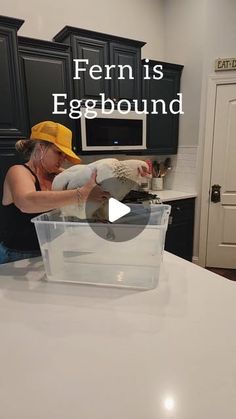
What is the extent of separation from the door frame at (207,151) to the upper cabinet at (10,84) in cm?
186

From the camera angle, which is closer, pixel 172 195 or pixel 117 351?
pixel 117 351

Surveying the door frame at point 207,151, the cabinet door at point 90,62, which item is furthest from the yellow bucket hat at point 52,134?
the door frame at point 207,151

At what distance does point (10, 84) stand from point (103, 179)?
4.98ft

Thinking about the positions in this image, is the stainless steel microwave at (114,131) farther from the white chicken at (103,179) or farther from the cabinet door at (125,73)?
the white chicken at (103,179)

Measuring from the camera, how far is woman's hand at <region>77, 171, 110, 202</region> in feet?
2.39

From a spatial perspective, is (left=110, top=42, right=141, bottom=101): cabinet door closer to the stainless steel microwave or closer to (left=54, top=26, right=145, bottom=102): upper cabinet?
(left=54, top=26, right=145, bottom=102): upper cabinet

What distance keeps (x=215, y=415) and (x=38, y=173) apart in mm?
900

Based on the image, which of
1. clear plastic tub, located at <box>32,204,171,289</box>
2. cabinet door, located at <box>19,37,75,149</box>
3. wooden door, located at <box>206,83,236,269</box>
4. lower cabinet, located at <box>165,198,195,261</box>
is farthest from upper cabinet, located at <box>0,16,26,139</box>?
wooden door, located at <box>206,83,236,269</box>

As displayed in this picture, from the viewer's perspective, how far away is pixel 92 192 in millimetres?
738

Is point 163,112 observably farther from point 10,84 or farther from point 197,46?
point 10,84

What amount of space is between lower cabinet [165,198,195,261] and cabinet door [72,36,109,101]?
50.9 inches

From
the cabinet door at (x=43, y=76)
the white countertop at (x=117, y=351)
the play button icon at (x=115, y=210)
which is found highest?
the cabinet door at (x=43, y=76)

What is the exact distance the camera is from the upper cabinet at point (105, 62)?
2186mm

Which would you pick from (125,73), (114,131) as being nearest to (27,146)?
(114,131)
